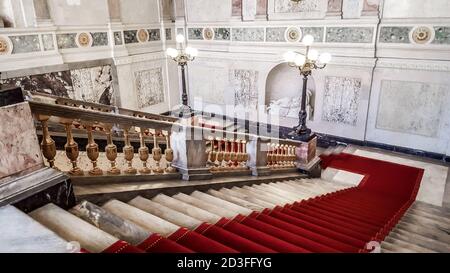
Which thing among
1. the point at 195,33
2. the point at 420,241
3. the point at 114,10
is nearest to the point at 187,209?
the point at 420,241

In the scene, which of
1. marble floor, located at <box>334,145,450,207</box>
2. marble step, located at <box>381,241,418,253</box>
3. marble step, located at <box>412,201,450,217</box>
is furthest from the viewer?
marble floor, located at <box>334,145,450,207</box>

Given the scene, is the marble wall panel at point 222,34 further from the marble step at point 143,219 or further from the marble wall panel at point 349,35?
the marble step at point 143,219

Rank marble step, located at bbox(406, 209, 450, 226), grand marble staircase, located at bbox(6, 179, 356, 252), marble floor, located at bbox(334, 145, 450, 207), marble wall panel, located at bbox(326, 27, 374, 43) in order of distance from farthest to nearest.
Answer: marble wall panel, located at bbox(326, 27, 374, 43), marble floor, located at bbox(334, 145, 450, 207), marble step, located at bbox(406, 209, 450, 226), grand marble staircase, located at bbox(6, 179, 356, 252)

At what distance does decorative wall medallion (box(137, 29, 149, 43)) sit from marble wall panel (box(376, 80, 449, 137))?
25.9 feet

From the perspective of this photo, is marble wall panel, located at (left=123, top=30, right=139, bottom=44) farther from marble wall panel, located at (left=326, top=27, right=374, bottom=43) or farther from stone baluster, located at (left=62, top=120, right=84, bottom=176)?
stone baluster, located at (left=62, top=120, right=84, bottom=176)

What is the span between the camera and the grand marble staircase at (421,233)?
3303 millimetres

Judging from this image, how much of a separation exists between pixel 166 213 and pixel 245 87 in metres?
9.36

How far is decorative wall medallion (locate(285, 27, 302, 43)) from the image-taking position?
10.1 metres

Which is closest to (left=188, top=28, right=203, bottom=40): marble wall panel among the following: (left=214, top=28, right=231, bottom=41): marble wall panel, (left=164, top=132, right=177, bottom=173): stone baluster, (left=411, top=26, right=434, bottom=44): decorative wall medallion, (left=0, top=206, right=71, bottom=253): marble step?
(left=214, top=28, right=231, bottom=41): marble wall panel

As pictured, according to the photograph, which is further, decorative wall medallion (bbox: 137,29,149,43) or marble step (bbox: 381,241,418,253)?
decorative wall medallion (bbox: 137,29,149,43)

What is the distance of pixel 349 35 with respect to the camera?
30.6 feet

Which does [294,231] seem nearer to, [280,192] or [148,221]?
[148,221]
